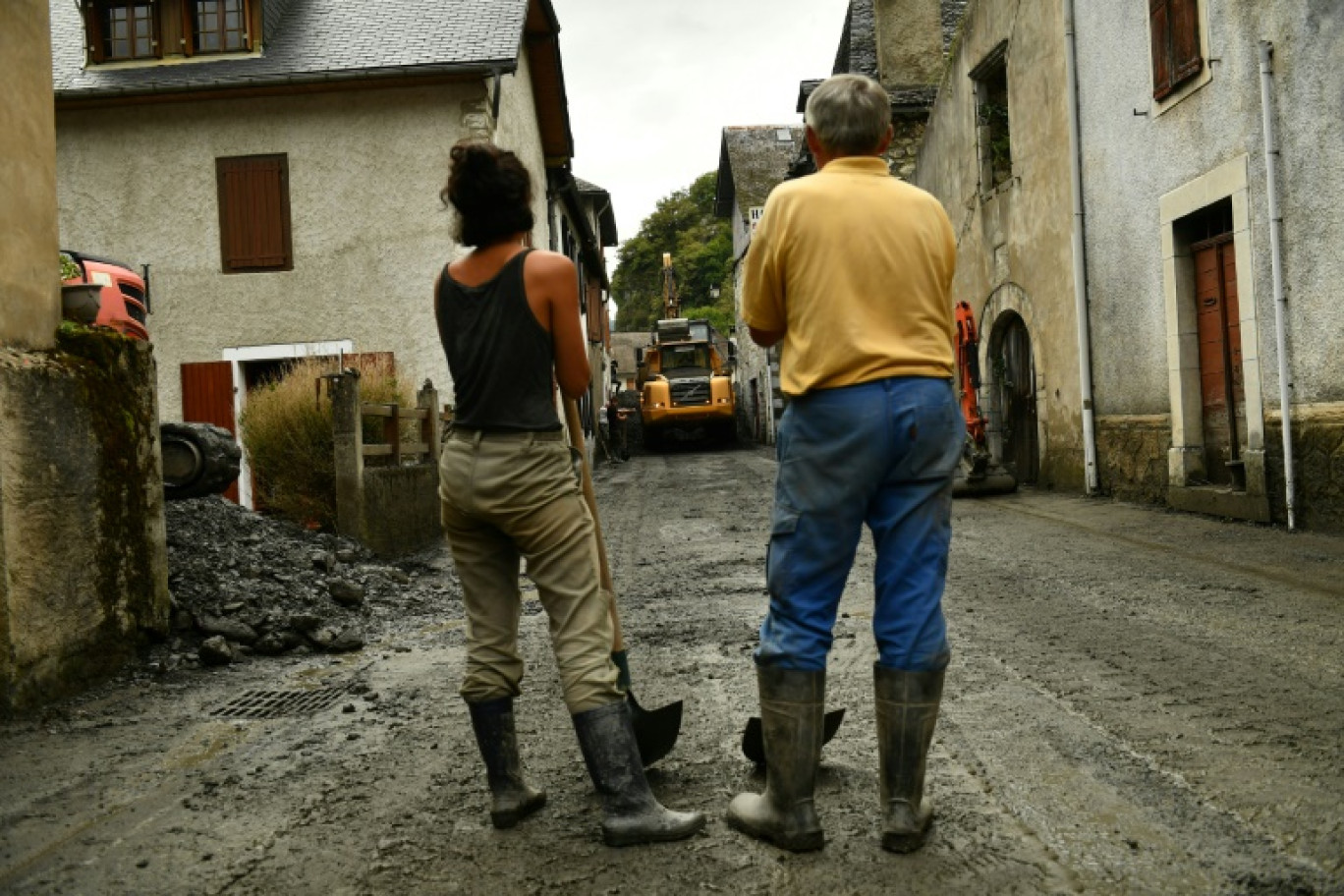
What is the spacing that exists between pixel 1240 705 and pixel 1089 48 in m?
9.72

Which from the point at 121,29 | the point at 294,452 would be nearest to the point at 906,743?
the point at 294,452

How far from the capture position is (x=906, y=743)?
271 cm

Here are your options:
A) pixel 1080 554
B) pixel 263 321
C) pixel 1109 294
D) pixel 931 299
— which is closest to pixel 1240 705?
pixel 931 299

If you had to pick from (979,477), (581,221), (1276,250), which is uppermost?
(581,221)

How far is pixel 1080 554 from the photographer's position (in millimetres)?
7703

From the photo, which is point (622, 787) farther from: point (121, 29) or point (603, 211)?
point (603, 211)

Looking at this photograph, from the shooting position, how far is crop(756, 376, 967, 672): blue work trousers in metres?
2.67

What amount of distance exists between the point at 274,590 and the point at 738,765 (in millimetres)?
4134

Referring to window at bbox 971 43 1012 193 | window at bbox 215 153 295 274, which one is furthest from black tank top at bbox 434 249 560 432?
window at bbox 215 153 295 274

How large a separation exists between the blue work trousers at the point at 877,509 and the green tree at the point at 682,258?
50791 mm

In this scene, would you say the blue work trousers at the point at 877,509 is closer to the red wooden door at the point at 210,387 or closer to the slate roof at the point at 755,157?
the red wooden door at the point at 210,387

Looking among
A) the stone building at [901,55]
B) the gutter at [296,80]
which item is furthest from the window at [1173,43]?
the gutter at [296,80]

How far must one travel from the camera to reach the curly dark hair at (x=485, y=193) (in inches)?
116

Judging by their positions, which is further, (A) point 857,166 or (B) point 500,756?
(B) point 500,756
